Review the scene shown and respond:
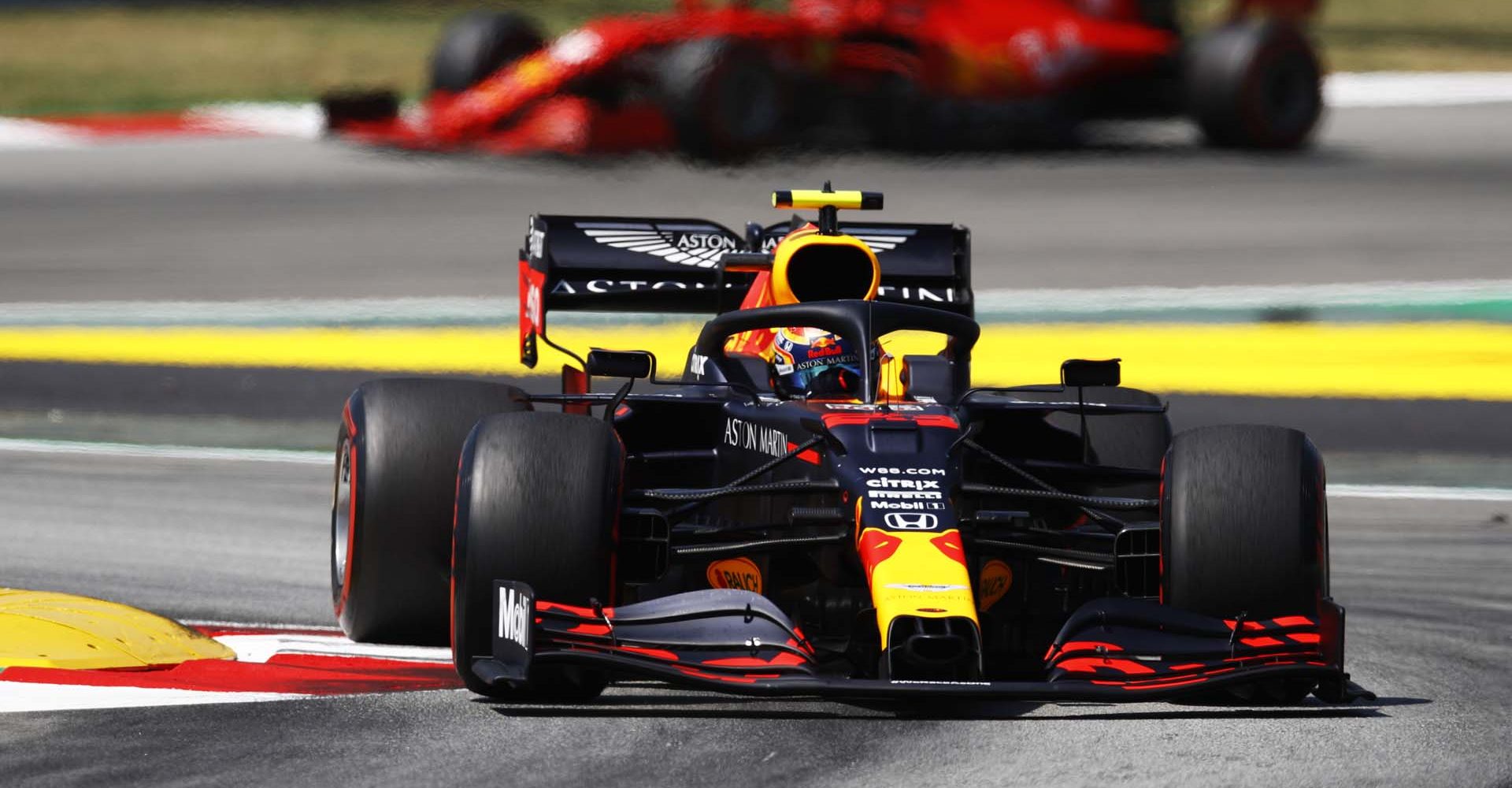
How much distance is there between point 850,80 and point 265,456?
35.0 ft

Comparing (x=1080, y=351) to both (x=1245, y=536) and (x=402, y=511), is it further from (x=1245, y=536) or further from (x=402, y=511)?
(x=1245, y=536)

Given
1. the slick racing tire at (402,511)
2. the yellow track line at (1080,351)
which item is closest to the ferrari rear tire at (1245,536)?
the slick racing tire at (402,511)

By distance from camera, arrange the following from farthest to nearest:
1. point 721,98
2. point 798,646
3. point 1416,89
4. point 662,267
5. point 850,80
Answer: point 1416,89 → point 850,80 → point 721,98 → point 662,267 → point 798,646

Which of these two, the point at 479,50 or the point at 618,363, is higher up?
the point at 479,50

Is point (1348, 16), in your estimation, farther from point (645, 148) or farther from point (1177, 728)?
point (1177, 728)

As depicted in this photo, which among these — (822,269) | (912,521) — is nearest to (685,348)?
(822,269)

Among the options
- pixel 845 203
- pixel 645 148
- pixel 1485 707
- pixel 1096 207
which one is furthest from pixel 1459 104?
pixel 1485 707

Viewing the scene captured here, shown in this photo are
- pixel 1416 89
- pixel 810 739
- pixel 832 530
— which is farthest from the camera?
pixel 1416 89

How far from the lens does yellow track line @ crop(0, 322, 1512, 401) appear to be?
1150 cm

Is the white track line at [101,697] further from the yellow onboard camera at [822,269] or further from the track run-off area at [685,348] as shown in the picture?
the yellow onboard camera at [822,269]

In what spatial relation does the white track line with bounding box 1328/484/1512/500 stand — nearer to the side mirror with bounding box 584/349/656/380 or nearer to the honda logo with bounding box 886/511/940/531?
the side mirror with bounding box 584/349/656/380

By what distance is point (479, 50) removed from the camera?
72.1 ft

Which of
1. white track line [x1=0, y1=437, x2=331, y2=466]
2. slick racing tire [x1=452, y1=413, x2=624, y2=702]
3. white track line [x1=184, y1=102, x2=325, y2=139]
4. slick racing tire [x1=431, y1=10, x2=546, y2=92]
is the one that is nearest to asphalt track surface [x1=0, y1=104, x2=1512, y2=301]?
white track line [x1=184, y1=102, x2=325, y2=139]

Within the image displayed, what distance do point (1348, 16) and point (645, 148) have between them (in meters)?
19.9
